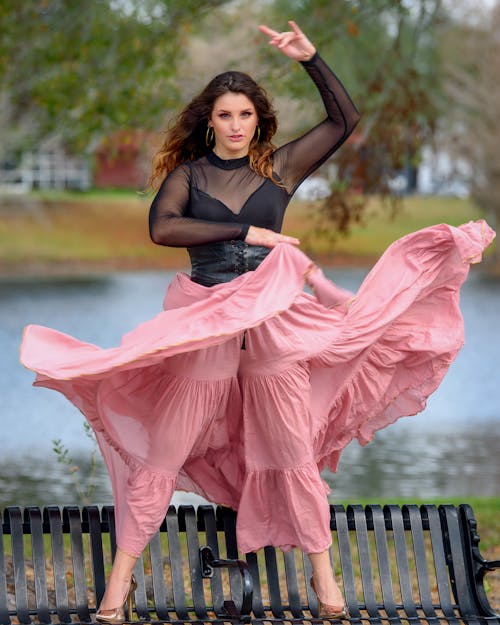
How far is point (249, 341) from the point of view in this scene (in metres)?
4.48

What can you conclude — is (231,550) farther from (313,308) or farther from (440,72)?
(440,72)

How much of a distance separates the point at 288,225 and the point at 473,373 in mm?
23994

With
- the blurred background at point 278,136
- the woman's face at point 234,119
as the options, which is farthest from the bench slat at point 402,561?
the blurred background at point 278,136

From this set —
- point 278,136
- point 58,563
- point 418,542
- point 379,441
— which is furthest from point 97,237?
point 58,563

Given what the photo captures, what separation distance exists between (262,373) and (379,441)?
9156mm

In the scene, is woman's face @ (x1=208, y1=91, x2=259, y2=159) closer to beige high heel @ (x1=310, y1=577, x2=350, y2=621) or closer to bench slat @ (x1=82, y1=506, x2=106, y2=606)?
bench slat @ (x1=82, y1=506, x2=106, y2=606)

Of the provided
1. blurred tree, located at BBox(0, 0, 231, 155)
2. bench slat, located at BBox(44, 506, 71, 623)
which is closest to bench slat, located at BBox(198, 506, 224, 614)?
bench slat, located at BBox(44, 506, 71, 623)

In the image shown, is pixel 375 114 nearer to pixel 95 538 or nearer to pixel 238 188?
pixel 238 188

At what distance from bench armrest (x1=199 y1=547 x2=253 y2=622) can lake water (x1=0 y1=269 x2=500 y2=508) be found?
10.9ft

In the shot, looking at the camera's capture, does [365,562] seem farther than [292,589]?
Yes

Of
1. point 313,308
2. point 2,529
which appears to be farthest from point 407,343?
point 2,529

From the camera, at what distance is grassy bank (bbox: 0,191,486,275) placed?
42.5 meters

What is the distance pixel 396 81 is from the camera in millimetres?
10016

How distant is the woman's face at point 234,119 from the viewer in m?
4.53
